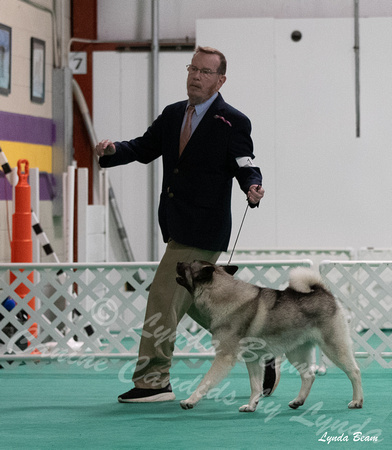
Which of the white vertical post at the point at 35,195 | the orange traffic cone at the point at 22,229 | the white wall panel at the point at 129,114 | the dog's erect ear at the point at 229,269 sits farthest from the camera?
the white wall panel at the point at 129,114

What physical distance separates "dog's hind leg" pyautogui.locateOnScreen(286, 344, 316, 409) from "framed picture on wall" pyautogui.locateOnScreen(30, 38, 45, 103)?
10.8 feet

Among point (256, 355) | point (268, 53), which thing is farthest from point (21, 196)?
point (268, 53)

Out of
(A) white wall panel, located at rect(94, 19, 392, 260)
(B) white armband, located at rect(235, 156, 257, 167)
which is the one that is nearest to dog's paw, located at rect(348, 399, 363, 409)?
(B) white armband, located at rect(235, 156, 257, 167)

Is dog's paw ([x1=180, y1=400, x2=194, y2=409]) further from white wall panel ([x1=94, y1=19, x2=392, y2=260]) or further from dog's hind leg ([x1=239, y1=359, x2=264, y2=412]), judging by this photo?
white wall panel ([x1=94, y1=19, x2=392, y2=260])

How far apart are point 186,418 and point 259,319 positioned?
431mm

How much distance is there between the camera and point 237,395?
3207 mm

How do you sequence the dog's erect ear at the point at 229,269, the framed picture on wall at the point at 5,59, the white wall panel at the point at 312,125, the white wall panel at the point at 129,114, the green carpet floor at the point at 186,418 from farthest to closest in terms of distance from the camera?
1. the white wall panel at the point at 129,114
2. the white wall panel at the point at 312,125
3. the framed picture on wall at the point at 5,59
4. the dog's erect ear at the point at 229,269
5. the green carpet floor at the point at 186,418

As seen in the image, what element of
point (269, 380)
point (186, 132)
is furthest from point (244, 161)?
point (269, 380)

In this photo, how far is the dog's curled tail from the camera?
282 centimetres

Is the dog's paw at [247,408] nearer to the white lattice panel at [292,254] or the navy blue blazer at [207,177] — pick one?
the navy blue blazer at [207,177]

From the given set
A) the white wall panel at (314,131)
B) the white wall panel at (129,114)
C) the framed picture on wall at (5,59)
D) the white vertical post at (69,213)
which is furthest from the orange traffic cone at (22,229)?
the white wall panel at (314,131)

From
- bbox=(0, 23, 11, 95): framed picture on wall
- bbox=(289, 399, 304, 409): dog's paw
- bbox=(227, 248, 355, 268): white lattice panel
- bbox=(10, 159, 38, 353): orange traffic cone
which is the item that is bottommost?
bbox=(289, 399, 304, 409): dog's paw

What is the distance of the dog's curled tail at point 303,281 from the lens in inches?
111

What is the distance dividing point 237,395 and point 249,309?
595mm
